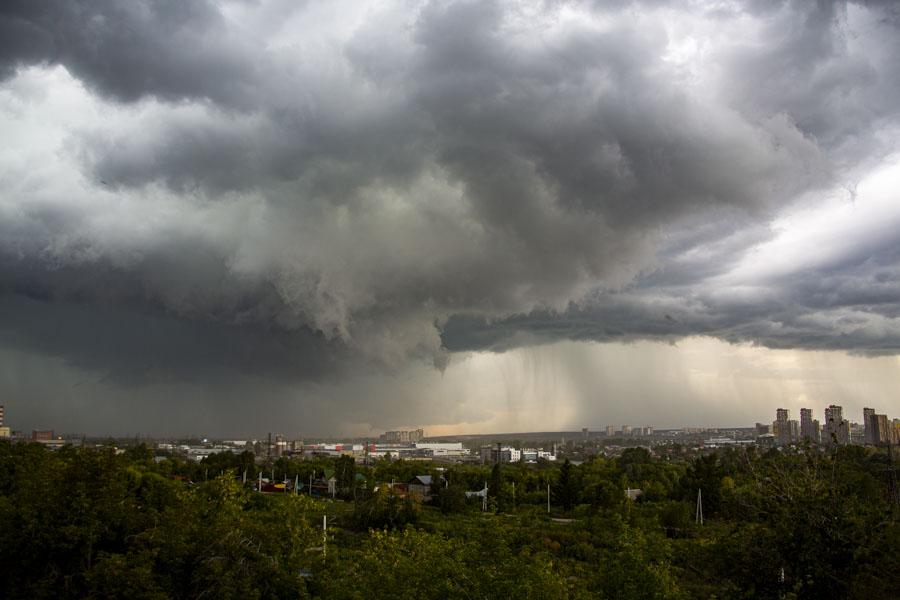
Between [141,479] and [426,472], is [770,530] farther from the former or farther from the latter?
[426,472]

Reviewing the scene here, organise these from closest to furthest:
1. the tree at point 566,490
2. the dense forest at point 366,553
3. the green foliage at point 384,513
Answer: the dense forest at point 366,553, the green foliage at point 384,513, the tree at point 566,490

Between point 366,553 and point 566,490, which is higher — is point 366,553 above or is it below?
above

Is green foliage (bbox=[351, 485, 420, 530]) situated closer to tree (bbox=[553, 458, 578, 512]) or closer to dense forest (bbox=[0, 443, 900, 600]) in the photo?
tree (bbox=[553, 458, 578, 512])

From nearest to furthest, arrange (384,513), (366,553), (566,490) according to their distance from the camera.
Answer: (366,553) → (384,513) → (566,490)

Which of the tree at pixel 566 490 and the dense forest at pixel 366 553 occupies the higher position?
the dense forest at pixel 366 553

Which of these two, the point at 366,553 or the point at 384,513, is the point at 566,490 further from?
the point at 366,553

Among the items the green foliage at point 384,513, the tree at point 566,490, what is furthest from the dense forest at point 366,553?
the tree at point 566,490

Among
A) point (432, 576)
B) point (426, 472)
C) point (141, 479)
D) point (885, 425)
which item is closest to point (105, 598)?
point (432, 576)

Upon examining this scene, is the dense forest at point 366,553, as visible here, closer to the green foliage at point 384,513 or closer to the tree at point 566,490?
the green foliage at point 384,513

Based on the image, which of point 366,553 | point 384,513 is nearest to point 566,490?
point 384,513

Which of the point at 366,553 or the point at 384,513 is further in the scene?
the point at 384,513

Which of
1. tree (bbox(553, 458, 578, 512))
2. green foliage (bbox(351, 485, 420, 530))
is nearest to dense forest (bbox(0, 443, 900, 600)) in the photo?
green foliage (bbox(351, 485, 420, 530))
